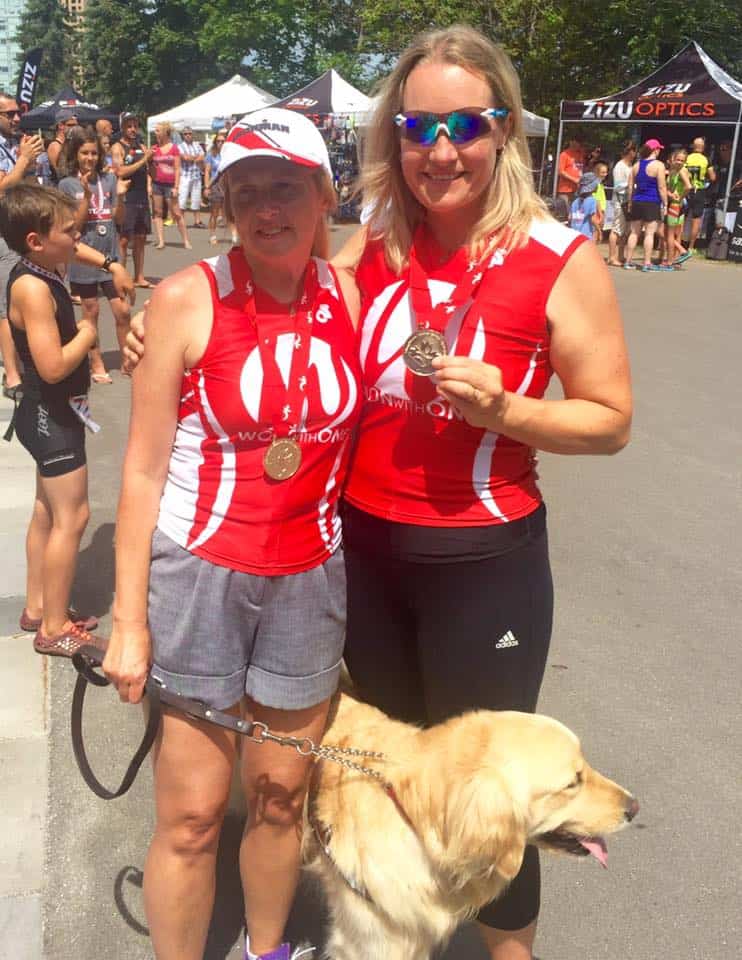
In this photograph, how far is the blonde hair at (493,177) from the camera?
184 cm

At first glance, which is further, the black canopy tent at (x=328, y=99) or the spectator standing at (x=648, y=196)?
the black canopy tent at (x=328, y=99)

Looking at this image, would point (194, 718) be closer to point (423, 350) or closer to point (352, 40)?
point (423, 350)

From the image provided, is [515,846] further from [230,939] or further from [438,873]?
[230,939]

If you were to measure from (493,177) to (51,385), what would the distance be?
90.4 inches

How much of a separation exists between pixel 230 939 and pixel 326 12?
4561cm

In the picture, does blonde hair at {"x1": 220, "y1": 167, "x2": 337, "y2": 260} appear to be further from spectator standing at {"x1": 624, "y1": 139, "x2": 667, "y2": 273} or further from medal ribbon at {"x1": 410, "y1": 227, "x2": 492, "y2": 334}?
spectator standing at {"x1": 624, "y1": 139, "x2": 667, "y2": 273}

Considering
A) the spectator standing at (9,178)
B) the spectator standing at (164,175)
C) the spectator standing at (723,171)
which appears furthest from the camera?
the spectator standing at (723,171)

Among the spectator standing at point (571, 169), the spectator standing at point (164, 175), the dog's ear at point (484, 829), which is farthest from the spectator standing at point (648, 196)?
the dog's ear at point (484, 829)

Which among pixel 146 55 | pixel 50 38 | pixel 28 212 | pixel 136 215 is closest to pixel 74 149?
pixel 136 215

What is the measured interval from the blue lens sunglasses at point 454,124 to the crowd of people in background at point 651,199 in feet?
47.0

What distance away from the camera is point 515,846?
5.97 ft

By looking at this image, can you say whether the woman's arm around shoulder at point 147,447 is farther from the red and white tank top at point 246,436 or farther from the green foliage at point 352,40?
the green foliage at point 352,40

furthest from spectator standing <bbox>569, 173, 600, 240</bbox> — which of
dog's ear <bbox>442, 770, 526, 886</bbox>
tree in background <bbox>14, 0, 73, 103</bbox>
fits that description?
tree in background <bbox>14, 0, 73, 103</bbox>

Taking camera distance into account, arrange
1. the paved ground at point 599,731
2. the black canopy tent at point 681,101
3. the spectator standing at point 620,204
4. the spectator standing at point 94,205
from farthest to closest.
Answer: the black canopy tent at point 681,101
the spectator standing at point 620,204
the spectator standing at point 94,205
the paved ground at point 599,731
